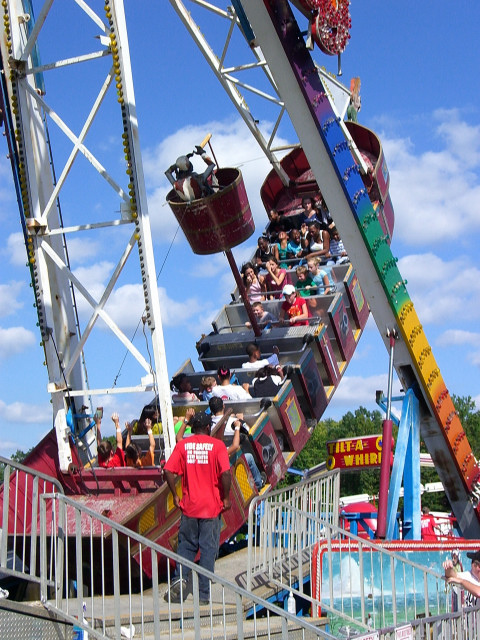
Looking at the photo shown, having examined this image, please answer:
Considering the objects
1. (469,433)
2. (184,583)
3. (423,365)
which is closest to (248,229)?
(423,365)

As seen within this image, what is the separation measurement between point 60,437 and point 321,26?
16.8ft

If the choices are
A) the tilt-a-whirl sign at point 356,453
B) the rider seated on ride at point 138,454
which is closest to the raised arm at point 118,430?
the rider seated on ride at point 138,454

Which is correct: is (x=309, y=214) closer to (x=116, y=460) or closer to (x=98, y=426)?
(x=98, y=426)

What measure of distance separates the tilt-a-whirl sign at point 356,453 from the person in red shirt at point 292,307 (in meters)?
2.12

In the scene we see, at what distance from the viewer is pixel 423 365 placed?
1065cm

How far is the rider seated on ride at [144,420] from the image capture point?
1045 centimetres

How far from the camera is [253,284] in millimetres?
13578

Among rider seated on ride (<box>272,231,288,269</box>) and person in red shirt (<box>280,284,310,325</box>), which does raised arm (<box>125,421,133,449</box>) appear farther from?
rider seated on ride (<box>272,231,288,269</box>)

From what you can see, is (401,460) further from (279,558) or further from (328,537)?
(328,537)

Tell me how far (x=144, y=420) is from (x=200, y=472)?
11.1 feet

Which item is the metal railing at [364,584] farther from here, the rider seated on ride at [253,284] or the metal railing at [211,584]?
the rider seated on ride at [253,284]

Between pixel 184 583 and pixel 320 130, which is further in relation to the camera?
pixel 320 130

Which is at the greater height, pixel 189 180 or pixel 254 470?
pixel 189 180

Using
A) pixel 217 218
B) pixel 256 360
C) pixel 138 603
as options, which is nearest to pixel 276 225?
pixel 256 360
